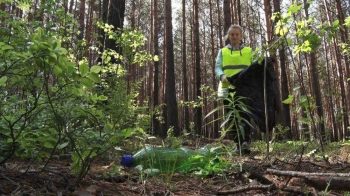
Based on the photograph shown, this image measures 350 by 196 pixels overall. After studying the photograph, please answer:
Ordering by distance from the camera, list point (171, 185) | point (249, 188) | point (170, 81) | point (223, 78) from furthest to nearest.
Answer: point (170, 81) → point (223, 78) → point (171, 185) → point (249, 188)

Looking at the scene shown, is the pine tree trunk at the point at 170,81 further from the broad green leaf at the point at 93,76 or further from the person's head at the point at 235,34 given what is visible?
the broad green leaf at the point at 93,76

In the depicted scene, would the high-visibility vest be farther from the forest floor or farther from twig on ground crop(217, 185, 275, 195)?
twig on ground crop(217, 185, 275, 195)

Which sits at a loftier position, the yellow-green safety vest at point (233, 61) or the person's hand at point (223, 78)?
the yellow-green safety vest at point (233, 61)

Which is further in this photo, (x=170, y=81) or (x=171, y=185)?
(x=170, y=81)

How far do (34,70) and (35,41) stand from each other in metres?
0.32

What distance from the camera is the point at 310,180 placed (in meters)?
2.53

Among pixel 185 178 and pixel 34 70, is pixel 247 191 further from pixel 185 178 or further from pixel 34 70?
pixel 34 70

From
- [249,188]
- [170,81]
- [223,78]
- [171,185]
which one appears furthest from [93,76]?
[170,81]

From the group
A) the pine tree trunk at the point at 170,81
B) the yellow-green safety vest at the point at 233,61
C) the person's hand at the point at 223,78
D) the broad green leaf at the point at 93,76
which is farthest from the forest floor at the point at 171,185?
the pine tree trunk at the point at 170,81

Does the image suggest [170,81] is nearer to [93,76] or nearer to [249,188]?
[249,188]

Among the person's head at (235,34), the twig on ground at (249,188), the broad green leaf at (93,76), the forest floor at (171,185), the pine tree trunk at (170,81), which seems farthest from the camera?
the pine tree trunk at (170,81)

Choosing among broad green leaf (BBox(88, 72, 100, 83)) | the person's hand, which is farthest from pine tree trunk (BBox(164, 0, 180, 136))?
broad green leaf (BBox(88, 72, 100, 83))

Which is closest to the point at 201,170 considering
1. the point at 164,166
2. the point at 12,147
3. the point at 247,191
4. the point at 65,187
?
the point at 164,166

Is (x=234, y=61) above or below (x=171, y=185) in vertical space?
above
